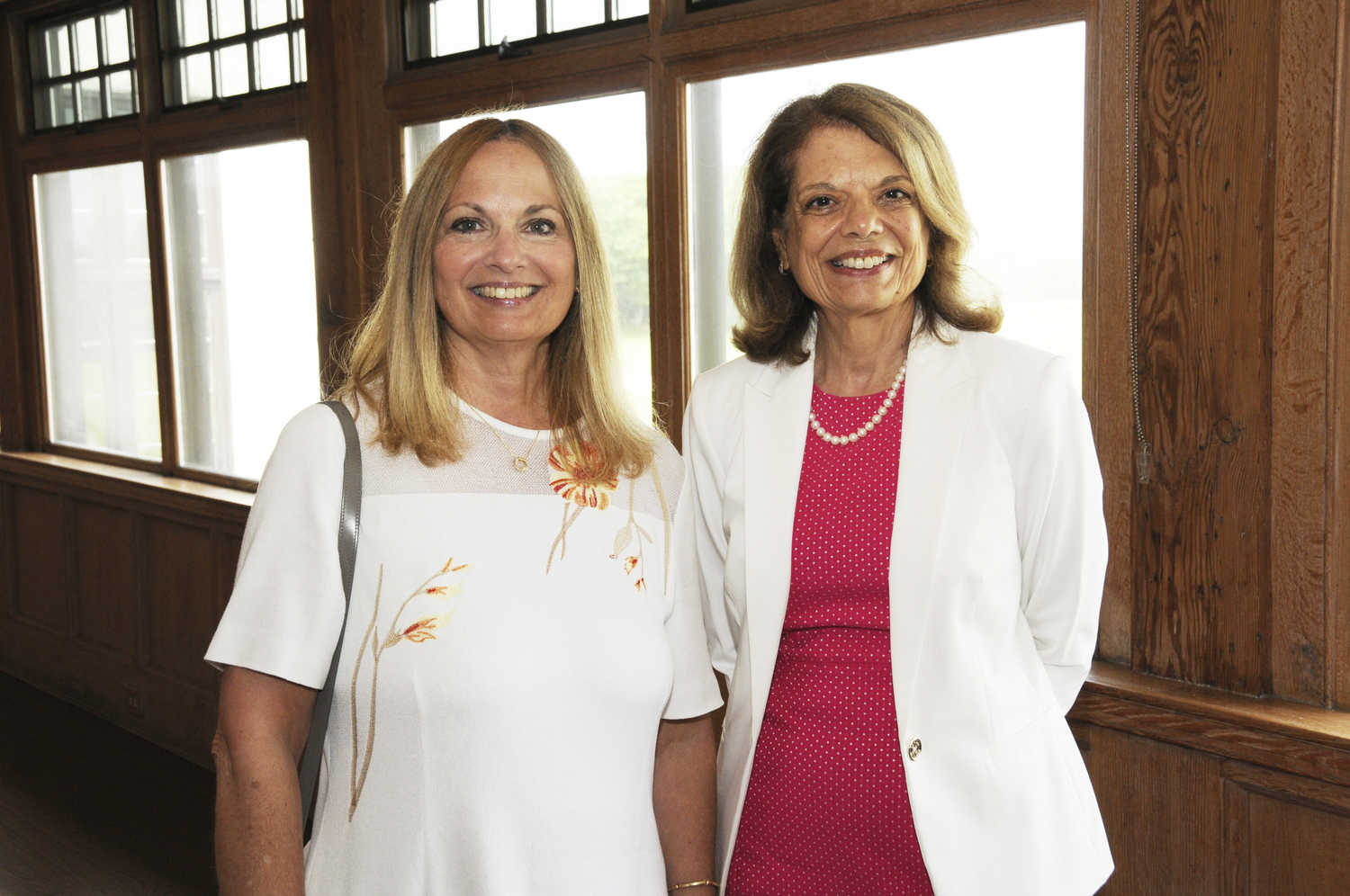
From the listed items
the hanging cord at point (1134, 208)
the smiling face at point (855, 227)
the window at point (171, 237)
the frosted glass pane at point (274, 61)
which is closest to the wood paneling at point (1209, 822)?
the hanging cord at point (1134, 208)

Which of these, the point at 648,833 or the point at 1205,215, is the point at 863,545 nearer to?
the point at 648,833

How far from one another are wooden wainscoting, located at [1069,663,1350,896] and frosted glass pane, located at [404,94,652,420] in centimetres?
149

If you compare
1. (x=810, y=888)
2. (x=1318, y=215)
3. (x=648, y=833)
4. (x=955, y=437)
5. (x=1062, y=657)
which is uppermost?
(x=1318, y=215)

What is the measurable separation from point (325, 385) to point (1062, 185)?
2627 mm

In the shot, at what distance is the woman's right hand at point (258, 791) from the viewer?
1.30m

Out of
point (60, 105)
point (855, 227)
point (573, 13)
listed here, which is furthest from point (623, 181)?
point (60, 105)

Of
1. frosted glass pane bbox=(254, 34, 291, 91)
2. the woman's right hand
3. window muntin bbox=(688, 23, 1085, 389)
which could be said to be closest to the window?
frosted glass pane bbox=(254, 34, 291, 91)

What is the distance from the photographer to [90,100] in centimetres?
504

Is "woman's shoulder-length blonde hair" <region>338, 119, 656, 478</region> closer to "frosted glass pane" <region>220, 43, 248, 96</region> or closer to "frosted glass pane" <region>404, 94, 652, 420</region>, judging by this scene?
"frosted glass pane" <region>404, 94, 652, 420</region>

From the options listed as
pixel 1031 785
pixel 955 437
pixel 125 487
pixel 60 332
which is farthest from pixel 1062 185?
pixel 60 332

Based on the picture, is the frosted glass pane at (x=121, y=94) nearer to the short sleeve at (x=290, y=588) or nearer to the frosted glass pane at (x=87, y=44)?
the frosted glass pane at (x=87, y=44)

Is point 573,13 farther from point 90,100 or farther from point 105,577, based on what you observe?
point 105,577

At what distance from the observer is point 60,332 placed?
5.45 meters

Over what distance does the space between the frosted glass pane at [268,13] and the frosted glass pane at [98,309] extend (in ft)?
3.53
